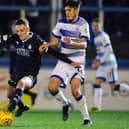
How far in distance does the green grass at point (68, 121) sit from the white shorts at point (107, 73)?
735 millimetres

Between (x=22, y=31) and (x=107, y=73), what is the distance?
15.2ft

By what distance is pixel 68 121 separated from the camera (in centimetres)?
1342

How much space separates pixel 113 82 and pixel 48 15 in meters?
2.74

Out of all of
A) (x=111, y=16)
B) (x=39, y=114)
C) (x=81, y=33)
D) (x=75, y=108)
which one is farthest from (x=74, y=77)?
(x=111, y=16)

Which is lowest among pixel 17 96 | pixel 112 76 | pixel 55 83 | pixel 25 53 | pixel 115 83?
pixel 115 83

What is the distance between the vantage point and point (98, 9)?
1867 cm

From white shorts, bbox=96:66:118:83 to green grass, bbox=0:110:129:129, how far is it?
735mm

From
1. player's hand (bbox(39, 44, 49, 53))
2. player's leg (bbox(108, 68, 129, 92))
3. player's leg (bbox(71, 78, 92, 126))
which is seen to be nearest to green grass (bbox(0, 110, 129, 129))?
player's leg (bbox(71, 78, 92, 126))

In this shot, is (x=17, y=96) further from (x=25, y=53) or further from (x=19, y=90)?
(x=25, y=53)

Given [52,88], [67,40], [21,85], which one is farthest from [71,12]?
[21,85]

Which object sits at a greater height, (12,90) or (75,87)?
(75,87)

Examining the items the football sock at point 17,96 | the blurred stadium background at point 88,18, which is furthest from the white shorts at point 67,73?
the blurred stadium background at point 88,18

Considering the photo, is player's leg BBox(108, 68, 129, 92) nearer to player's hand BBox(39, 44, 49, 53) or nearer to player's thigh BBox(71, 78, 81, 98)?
player's thigh BBox(71, 78, 81, 98)

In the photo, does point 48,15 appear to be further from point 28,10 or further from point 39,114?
point 39,114
